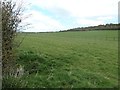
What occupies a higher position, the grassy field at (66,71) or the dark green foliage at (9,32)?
the dark green foliage at (9,32)

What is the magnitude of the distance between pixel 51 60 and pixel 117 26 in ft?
210

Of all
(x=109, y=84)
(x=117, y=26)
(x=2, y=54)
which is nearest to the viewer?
(x=2, y=54)

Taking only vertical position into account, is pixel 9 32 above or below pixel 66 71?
above

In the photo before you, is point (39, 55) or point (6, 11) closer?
point (6, 11)

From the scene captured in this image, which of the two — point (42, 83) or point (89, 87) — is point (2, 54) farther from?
point (89, 87)

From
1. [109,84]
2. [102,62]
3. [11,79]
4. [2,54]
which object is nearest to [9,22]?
[2,54]

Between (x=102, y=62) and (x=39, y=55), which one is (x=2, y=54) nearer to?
(x=39, y=55)

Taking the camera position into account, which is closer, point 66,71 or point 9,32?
point 9,32

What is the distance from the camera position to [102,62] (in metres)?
22.4

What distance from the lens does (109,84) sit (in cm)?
1653

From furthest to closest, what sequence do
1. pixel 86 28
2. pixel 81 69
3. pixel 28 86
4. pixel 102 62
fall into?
pixel 86 28
pixel 102 62
pixel 81 69
pixel 28 86

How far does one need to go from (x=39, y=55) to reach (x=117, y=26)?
63.5 metres

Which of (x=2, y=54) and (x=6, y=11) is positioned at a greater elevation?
(x=6, y=11)

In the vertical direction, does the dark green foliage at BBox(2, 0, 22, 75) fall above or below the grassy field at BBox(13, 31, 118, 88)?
above
